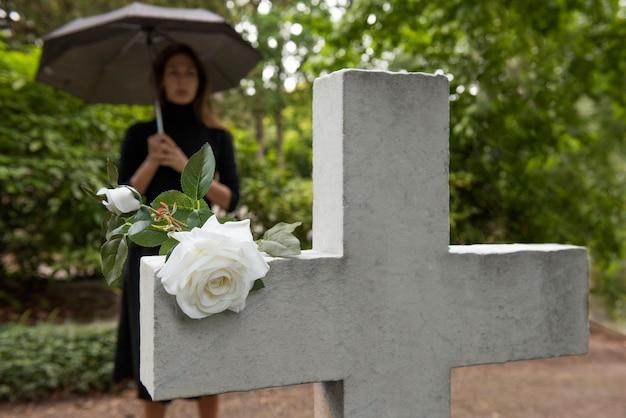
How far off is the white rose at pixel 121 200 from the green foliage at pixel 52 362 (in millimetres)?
A: 3766

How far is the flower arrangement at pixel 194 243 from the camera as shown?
1.18 metres

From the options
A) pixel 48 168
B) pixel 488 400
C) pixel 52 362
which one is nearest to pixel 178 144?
pixel 52 362

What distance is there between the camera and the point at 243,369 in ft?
4.35

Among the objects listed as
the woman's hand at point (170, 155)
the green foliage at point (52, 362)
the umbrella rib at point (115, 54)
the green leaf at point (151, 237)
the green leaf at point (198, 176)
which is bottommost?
the green foliage at point (52, 362)

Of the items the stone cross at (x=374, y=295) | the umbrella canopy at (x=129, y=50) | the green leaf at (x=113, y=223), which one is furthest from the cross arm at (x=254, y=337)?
the umbrella canopy at (x=129, y=50)

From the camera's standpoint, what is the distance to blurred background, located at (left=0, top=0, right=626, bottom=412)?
17.9 ft

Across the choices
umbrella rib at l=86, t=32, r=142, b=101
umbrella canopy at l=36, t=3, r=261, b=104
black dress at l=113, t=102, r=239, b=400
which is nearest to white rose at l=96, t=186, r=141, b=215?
black dress at l=113, t=102, r=239, b=400

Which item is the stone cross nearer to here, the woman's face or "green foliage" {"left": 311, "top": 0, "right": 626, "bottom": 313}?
the woman's face

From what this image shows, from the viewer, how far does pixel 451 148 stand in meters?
7.05

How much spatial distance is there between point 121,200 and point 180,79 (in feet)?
6.22

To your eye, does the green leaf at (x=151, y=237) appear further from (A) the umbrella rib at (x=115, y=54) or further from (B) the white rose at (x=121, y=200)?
(A) the umbrella rib at (x=115, y=54)

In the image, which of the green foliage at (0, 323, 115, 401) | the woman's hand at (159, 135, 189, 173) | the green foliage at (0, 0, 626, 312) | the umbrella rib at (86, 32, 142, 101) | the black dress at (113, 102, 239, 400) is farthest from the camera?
the green foliage at (0, 0, 626, 312)

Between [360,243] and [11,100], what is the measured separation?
233 inches

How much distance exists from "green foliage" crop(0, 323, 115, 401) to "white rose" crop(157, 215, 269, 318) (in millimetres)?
3919
